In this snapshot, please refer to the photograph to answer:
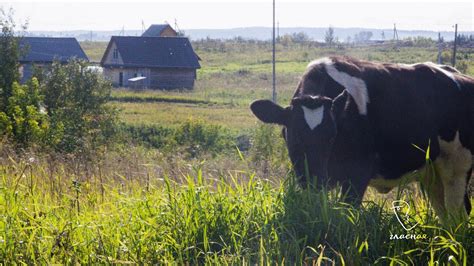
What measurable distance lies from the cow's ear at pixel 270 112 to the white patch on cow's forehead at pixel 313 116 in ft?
1.14

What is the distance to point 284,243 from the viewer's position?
4.97m

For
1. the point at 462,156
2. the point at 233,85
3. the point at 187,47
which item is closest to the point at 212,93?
the point at 233,85

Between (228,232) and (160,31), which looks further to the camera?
(160,31)

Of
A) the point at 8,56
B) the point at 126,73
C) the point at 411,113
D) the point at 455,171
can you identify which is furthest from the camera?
the point at 126,73

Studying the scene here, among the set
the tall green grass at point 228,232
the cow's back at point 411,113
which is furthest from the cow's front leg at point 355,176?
the tall green grass at point 228,232

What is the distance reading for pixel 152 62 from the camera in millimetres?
70875

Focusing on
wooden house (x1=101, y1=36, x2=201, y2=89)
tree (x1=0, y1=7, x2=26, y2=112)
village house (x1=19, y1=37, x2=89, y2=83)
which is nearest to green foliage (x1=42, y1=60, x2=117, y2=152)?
tree (x1=0, y1=7, x2=26, y2=112)

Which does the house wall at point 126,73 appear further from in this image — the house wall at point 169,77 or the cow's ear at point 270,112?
the cow's ear at point 270,112

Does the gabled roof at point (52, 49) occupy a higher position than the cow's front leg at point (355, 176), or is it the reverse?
the cow's front leg at point (355, 176)

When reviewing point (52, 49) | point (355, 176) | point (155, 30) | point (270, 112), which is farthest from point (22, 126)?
point (155, 30)

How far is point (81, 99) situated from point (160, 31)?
6053 cm

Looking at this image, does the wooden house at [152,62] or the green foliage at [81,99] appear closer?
the green foliage at [81,99]

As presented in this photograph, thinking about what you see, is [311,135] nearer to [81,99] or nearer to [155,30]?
[81,99]

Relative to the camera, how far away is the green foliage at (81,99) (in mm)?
23000
